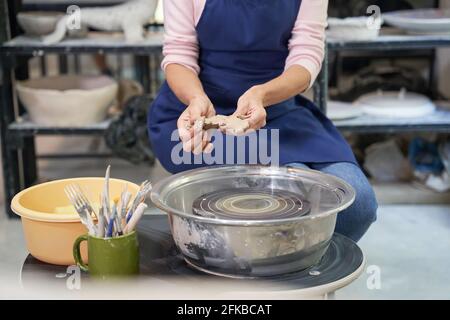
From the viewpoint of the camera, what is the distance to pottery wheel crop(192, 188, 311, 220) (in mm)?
1128

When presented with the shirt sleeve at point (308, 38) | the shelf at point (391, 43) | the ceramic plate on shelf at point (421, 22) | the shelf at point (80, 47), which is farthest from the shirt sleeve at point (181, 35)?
the ceramic plate on shelf at point (421, 22)

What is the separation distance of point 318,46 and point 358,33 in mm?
814

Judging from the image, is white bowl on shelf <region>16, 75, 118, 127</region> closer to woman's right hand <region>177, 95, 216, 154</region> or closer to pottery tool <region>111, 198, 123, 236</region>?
woman's right hand <region>177, 95, 216, 154</region>

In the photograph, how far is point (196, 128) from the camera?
1.25 metres

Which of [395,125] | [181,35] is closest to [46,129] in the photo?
[181,35]

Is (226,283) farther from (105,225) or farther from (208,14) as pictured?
(208,14)

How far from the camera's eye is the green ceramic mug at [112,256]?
3.50ft

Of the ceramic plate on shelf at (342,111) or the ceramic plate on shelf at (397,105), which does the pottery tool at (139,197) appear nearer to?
the ceramic plate on shelf at (342,111)

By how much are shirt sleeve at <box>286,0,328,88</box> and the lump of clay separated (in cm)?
40

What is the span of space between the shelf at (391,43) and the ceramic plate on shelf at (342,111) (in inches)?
9.4

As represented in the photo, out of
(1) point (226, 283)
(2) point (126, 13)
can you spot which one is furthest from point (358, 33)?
(1) point (226, 283)

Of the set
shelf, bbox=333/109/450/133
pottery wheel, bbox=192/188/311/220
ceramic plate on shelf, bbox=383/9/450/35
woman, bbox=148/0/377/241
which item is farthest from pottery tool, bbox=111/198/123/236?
ceramic plate on shelf, bbox=383/9/450/35

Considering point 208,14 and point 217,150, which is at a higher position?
point 208,14

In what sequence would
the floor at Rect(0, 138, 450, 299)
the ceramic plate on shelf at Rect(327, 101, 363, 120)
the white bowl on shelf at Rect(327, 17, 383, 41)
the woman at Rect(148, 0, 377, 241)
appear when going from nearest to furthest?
the woman at Rect(148, 0, 377, 241) < the floor at Rect(0, 138, 450, 299) < the white bowl on shelf at Rect(327, 17, 383, 41) < the ceramic plate on shelf at Rect(327, 101, 363, 120)
